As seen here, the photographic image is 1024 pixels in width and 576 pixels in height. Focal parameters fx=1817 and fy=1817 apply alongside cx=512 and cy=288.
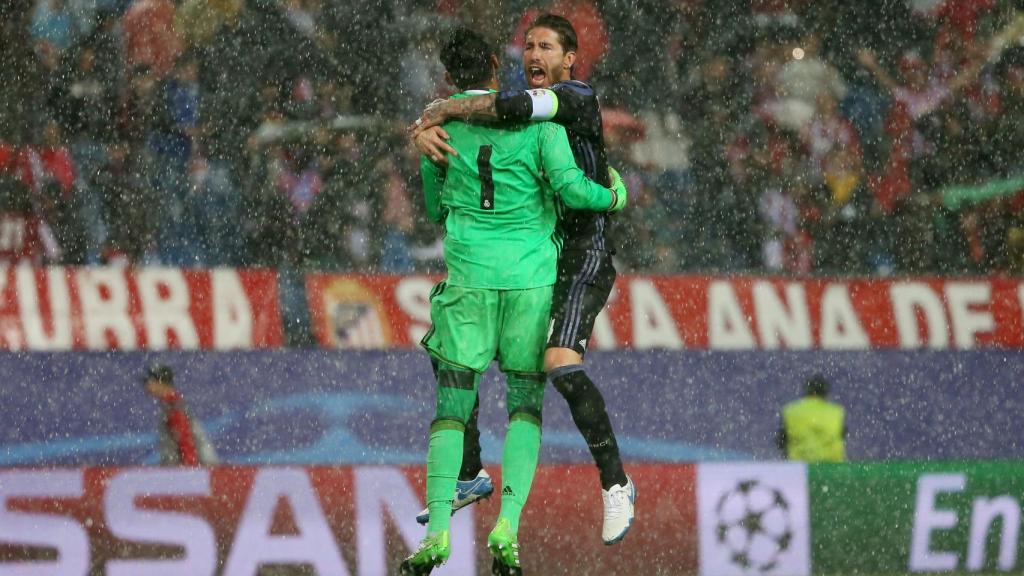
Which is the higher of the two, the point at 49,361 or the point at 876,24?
the point at 876,24

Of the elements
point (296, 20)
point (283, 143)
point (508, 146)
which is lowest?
point (508, 146)

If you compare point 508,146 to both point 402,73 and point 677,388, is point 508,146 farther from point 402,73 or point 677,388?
point 402,73

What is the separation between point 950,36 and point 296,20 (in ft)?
15.2

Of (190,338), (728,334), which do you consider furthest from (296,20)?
(728,334)

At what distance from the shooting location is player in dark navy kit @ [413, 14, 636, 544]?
624cm

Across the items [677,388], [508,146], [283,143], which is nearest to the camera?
[508,146]

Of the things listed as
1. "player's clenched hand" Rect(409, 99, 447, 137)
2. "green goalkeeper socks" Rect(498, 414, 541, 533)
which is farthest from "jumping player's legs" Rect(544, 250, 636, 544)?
"player's clenched hand" Rect(409, 99, 447, 137)

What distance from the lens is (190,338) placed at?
10.8 m

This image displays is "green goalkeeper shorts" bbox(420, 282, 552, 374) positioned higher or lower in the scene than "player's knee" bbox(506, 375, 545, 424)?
higher

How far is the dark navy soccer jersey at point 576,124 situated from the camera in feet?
19.9

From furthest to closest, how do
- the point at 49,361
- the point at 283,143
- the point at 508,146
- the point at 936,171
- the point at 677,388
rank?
the point at 936,171 < the point at 283,143 < the point at 677,388 < the point at 49,361 < the point at 508,146

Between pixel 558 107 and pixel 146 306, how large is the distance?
5241 mm

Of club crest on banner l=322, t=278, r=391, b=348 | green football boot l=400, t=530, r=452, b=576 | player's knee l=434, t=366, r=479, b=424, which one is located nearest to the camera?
green football boot l=400, t=530, r=452, b=576

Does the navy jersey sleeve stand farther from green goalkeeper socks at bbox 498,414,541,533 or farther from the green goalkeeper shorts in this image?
green goalkeeper socks at bbox 498,414,541,533
